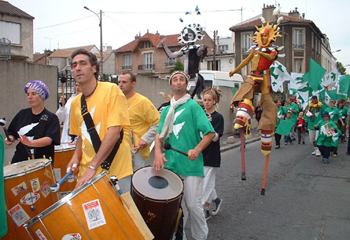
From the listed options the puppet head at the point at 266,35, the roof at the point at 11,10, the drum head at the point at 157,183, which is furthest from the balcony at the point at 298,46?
the drum head at the point at 157,183

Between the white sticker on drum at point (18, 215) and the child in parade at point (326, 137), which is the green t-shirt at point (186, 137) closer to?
the white sticker on drum at point (18, 215)

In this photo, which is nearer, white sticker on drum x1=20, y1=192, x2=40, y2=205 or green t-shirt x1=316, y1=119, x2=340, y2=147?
white sticker on drum x1=20, y1=192, x2=40, y2=205

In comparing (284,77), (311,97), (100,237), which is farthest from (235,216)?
(311,97)

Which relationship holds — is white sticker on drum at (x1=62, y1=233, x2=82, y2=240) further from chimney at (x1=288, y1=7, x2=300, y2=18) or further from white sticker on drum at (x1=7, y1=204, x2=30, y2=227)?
chimney at (x1=288, y1=7, x2=300, y2=18)

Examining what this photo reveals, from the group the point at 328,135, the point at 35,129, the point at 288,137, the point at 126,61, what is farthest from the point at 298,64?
the point at 35,129

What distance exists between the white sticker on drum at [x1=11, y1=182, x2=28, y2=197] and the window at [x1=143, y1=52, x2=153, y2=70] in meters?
50.2

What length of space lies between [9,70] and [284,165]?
7289 millimetres

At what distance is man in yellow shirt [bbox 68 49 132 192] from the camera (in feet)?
9.86

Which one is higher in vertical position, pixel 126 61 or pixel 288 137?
pixel 126 61

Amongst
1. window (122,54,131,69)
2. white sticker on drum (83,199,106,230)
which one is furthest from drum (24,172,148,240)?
window (122,54,131,69)

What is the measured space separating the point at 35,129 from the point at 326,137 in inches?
342

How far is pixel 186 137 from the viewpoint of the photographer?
3932mm

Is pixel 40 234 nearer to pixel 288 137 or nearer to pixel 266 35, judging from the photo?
pixel 266 35

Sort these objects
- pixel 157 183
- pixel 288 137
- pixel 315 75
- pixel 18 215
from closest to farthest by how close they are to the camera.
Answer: pixel 18 215
pixel 157 183
pixel 315 75
pixel 288 137
